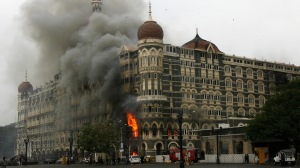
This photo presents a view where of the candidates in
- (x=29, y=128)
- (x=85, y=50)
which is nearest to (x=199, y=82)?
(x=85, y=50)

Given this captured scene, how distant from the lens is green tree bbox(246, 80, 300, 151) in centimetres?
5522

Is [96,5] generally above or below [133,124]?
above

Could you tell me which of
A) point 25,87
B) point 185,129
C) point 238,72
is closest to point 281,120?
point 185,129

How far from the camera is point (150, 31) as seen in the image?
91500 millimetres

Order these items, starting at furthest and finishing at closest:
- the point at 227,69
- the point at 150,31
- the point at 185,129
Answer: the point at 227,69 → the point at 185,129 → the point at 150,31

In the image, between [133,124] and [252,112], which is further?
[252,112]

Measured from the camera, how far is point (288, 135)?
55625 millimetres

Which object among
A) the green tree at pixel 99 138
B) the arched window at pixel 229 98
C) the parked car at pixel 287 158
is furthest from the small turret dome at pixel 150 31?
the parked car at pixel 287 158

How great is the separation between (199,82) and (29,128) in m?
72.9

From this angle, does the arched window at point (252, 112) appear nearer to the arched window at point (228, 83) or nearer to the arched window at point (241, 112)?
the arched window at point (241, 112)

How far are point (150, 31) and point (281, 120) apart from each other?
4288 centimetres

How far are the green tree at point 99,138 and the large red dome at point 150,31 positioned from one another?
21.7 metres

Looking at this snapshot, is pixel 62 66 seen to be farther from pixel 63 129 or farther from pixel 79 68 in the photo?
pixel 63 129

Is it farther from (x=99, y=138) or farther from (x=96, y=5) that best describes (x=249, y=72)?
(x=96, y=5)
